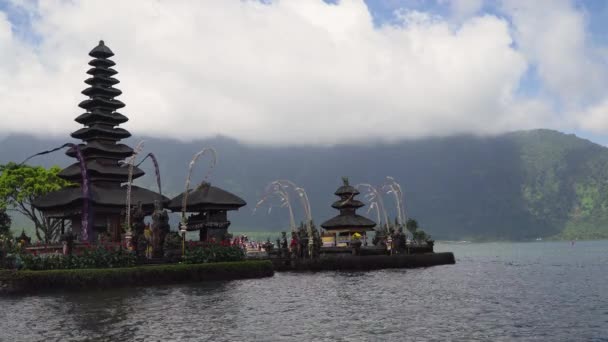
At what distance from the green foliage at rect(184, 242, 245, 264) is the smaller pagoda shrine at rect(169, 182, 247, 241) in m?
9.27

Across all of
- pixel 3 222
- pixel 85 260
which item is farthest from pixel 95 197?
pixel 85 260

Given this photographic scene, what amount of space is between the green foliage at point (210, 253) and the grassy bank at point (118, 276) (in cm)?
153

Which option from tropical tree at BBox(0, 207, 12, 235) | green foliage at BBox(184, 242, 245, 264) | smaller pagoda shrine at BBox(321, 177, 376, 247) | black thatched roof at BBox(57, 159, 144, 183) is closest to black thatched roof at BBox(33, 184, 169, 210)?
black thatched roof at BBox(57, 159, 144, 183)

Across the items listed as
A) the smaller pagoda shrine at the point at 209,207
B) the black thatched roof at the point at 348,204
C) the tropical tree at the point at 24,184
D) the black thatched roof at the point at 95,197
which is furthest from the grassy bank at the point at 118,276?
the black thatched roof at the point at 348,204

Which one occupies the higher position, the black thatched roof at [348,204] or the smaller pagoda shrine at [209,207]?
the black thatched roof at [348,204]

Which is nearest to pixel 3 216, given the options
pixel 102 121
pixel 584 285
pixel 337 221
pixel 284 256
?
pixel 102 121

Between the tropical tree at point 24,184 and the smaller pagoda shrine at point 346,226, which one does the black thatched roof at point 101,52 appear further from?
the smaller pagoda shrine at point 346,226

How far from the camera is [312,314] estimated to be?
92.9 feet

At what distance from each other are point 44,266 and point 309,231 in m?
31.9

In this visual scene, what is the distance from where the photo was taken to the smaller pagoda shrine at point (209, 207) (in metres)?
60.3

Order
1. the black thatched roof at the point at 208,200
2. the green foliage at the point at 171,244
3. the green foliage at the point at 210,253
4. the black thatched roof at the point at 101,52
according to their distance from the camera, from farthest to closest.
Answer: the black thatched roof at the point at 101,52, the black thatched roof at the point at 208,200, the green foliage at the point at 171,244, the green foliage at the point at 210,253

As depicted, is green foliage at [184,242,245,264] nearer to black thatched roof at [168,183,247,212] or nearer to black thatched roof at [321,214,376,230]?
black thatched roof at [168,183,247,212]

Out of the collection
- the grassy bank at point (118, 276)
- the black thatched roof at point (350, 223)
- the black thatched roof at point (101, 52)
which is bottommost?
the grassy bank at point (118, 276)

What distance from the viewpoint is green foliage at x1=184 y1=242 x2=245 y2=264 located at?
4694 centimetres
